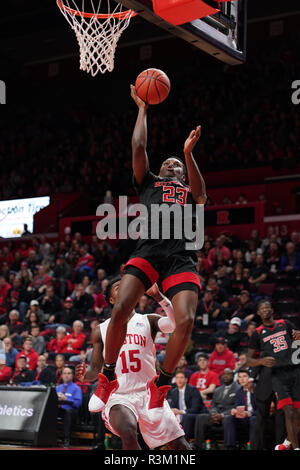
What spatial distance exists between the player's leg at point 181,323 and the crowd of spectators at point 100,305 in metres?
5.82

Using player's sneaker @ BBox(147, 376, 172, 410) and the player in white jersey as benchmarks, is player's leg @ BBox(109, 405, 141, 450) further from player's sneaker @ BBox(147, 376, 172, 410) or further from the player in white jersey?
player's sneaker @ BBox(147, 376, 172, 410)

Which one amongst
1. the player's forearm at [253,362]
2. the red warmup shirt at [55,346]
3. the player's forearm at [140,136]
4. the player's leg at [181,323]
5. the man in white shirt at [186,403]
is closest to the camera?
the player's leg at [181,323]

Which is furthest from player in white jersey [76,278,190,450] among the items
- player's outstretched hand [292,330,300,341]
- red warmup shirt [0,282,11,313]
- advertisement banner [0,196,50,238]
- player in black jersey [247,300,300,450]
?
advertisement banner [0,196,50,238]

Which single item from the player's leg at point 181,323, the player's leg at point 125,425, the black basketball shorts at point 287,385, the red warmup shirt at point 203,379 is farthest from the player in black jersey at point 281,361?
the player's leg at point 181,323

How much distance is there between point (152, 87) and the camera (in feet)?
18.1

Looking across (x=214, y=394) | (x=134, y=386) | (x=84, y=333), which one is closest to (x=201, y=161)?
(x=84, y=333)

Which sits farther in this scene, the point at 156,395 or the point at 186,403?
the point at 186,403

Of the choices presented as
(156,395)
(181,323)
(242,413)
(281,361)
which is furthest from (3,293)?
(181,323)

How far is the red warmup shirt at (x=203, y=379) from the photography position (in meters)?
11.5

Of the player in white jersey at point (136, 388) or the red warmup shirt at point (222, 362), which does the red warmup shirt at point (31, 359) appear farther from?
the player in white jersey at point (136, 388)

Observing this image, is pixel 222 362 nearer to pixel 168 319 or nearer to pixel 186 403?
pixel 186 403

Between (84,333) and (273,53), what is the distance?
1244 centimetres

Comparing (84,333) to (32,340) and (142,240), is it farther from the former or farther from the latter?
(142,240)

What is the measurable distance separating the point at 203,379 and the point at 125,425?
617 cm
